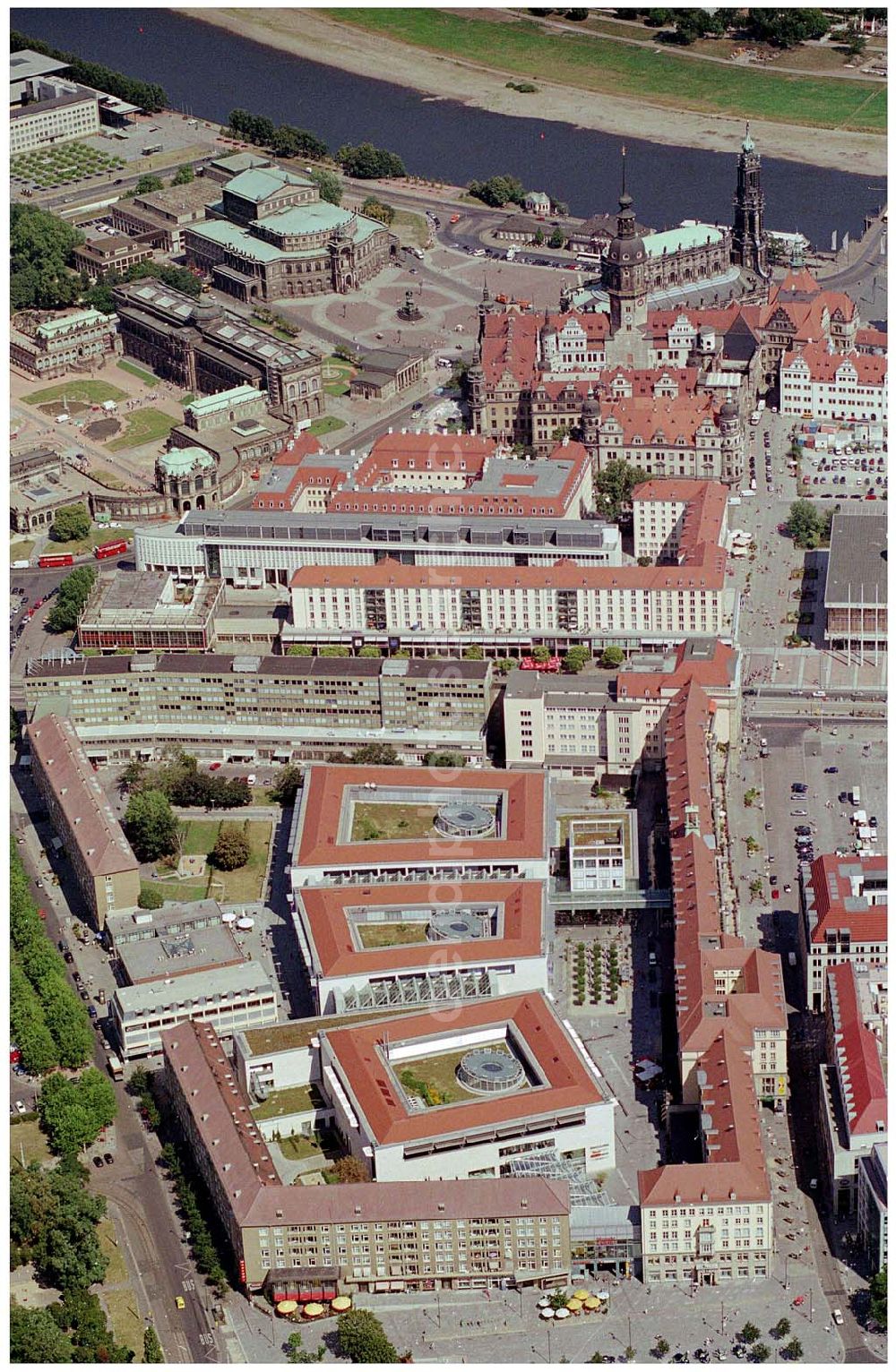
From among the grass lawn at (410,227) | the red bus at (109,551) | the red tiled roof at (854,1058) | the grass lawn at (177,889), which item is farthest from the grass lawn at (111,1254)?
the grass lawn at (410,227)

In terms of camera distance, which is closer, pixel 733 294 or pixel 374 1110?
pixel 374 1110

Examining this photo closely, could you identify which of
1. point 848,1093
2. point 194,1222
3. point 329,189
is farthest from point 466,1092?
point 329,189

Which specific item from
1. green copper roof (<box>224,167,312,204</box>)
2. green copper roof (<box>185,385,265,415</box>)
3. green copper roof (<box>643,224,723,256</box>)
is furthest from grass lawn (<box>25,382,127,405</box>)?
green copper roof (<box>643,224,723,256</box>)

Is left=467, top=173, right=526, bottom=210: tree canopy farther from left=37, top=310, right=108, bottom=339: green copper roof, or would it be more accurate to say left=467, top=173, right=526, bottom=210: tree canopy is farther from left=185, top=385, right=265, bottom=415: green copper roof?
left=185, top=385, right=265, bottom=415: green copper roof

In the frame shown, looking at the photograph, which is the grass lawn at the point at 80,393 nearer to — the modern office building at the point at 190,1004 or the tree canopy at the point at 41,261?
the tree canopy at the point at 41,261

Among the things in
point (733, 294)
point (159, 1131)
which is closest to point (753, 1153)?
point (159, 1131)

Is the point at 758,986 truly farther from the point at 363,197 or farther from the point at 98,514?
the point at 363,197

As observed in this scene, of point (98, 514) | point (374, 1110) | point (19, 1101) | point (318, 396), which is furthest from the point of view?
point (318, 396)
